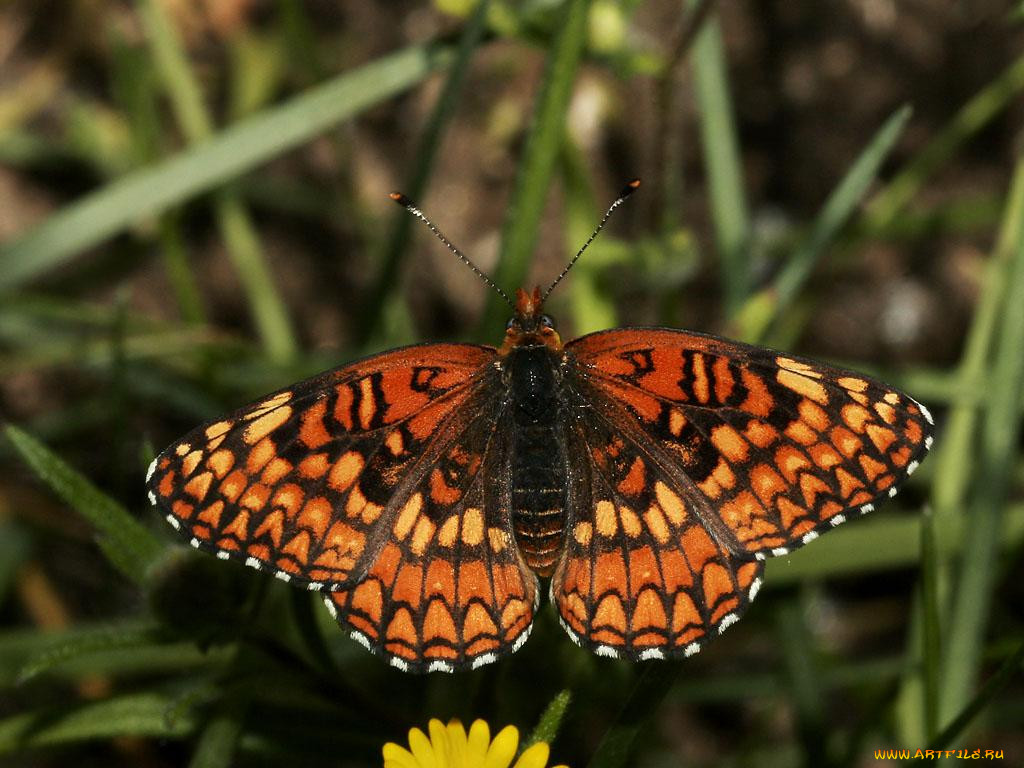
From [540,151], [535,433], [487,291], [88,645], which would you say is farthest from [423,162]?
[88,645]

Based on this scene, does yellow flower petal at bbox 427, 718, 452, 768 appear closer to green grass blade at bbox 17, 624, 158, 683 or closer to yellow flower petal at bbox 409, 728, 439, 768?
yellow flower petal at bbox 409, 728, 439, 768

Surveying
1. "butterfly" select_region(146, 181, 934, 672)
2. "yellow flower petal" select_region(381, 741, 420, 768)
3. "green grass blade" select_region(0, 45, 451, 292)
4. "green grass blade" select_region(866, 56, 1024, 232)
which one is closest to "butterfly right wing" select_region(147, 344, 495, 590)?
"butterfly" select_region(146, 181, 934, 672)

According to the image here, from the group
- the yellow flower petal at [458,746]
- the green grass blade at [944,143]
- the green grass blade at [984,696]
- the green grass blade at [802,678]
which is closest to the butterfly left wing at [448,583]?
the yellow flower petal at [458,746]

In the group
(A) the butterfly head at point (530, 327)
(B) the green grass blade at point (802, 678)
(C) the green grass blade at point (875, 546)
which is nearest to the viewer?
(A) the butterfly head at point (530, 327)

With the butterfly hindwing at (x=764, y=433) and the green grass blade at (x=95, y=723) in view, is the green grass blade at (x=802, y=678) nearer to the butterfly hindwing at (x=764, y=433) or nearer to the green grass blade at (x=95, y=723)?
the butterfly hindwing at (x=764, y=433)

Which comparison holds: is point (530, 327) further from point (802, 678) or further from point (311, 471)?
point (802, 678)

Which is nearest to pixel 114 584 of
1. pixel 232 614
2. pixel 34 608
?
pixel 34 608
